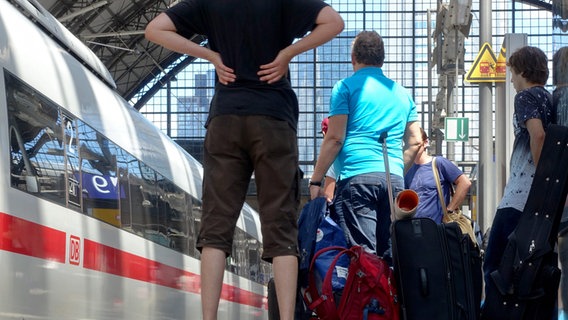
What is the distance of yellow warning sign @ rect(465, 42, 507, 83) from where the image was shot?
1352 cm

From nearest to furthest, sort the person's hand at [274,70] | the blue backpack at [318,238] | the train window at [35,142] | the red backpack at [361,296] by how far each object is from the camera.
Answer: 1. the person's hand at [274,70]
2. the red backpack at [361,296]
3. the blue backpack at [318,238]
4. the train window at [35,142]

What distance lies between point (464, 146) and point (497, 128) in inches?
1646

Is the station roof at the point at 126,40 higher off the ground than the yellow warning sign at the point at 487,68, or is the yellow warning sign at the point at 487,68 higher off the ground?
the station roof at the point at 126,40

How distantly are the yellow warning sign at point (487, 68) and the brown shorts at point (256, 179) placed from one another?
30.4 ft

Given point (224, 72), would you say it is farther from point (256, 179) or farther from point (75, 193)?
point (75, 193)

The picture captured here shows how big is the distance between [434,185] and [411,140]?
1.61 meters

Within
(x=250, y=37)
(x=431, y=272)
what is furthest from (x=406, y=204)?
(x=250, y=37)

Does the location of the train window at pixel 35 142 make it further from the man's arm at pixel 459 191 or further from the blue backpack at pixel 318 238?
the man's arm at pixel 459 191

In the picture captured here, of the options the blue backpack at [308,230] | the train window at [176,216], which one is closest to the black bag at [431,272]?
the blue backpack at [308,230]

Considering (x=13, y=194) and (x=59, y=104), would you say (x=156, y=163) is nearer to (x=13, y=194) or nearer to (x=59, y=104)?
(x=59, y=104)

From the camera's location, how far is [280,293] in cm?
445

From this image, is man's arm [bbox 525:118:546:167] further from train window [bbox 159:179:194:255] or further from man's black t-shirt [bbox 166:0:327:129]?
train window [bbox 159:179:194:255]

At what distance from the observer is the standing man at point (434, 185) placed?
7.98 m

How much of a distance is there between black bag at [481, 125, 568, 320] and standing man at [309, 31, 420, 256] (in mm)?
882
